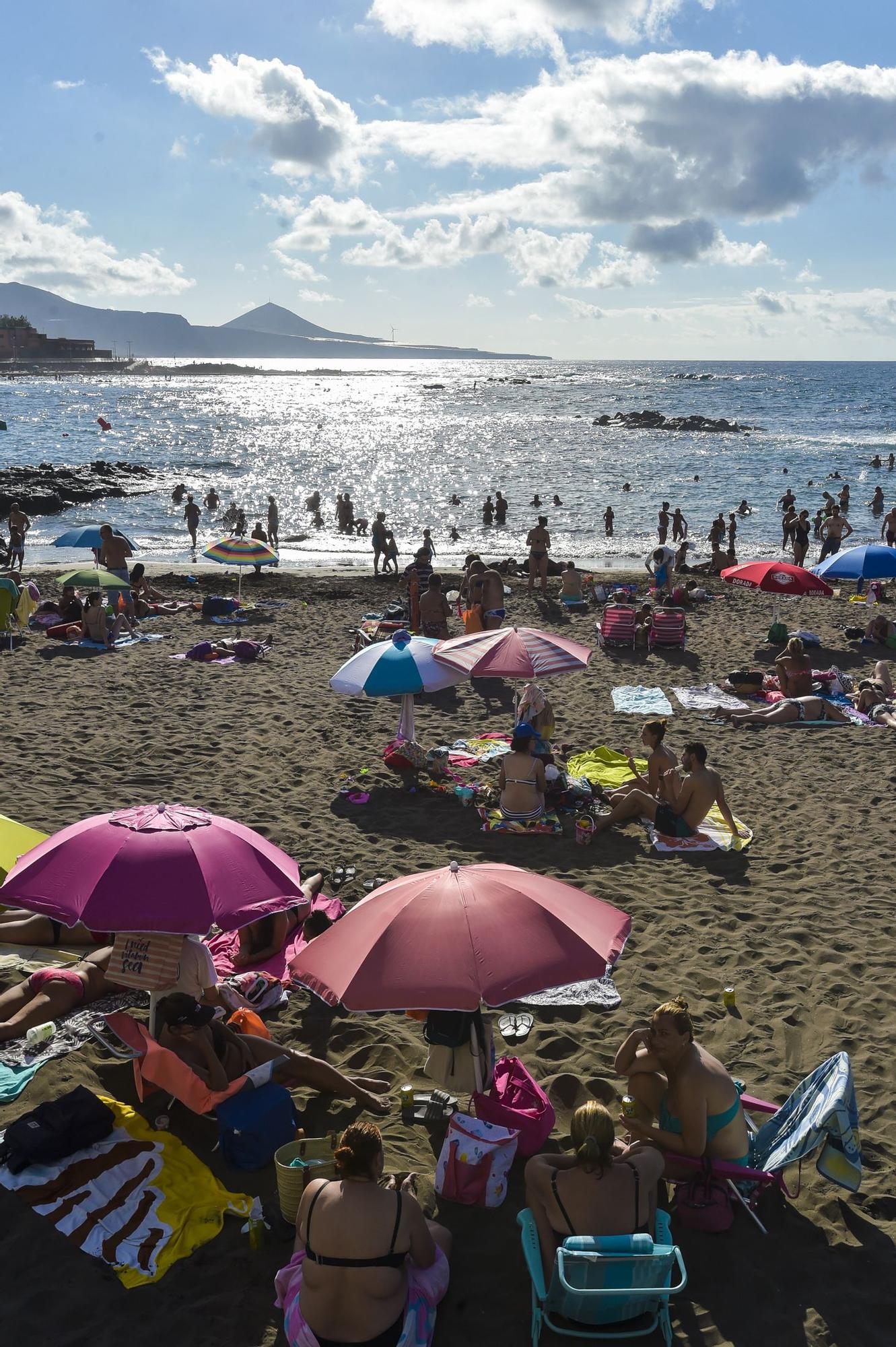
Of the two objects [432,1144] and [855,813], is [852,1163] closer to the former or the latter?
[432,1144]

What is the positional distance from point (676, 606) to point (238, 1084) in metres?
14.0

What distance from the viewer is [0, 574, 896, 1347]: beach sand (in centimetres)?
355

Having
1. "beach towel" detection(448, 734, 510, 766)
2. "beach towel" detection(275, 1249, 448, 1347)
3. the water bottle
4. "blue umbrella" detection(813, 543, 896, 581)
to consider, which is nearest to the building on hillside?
"blue umbrella" detection(813, 543, 896, 581)

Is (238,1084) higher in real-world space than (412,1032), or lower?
higher

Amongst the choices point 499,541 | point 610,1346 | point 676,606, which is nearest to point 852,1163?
point 610,1346

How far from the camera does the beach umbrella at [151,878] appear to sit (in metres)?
4.19

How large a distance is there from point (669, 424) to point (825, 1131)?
2835 inches

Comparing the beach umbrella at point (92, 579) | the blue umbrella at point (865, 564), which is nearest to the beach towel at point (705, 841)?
the blue umbrella at point (865, 564)

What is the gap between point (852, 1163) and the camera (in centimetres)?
375

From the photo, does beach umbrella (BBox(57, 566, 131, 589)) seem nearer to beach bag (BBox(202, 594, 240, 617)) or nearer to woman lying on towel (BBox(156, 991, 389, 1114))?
beach bag (BBox(202, 594, 240, 617))

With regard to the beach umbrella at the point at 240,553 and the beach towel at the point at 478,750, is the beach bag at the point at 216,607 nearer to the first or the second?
the beach umbrella at the point at 240,553

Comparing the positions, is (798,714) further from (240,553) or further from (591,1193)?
(240,553)

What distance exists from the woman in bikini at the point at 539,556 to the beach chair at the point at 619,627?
4051mm

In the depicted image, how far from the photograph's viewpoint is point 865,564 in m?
13.0
